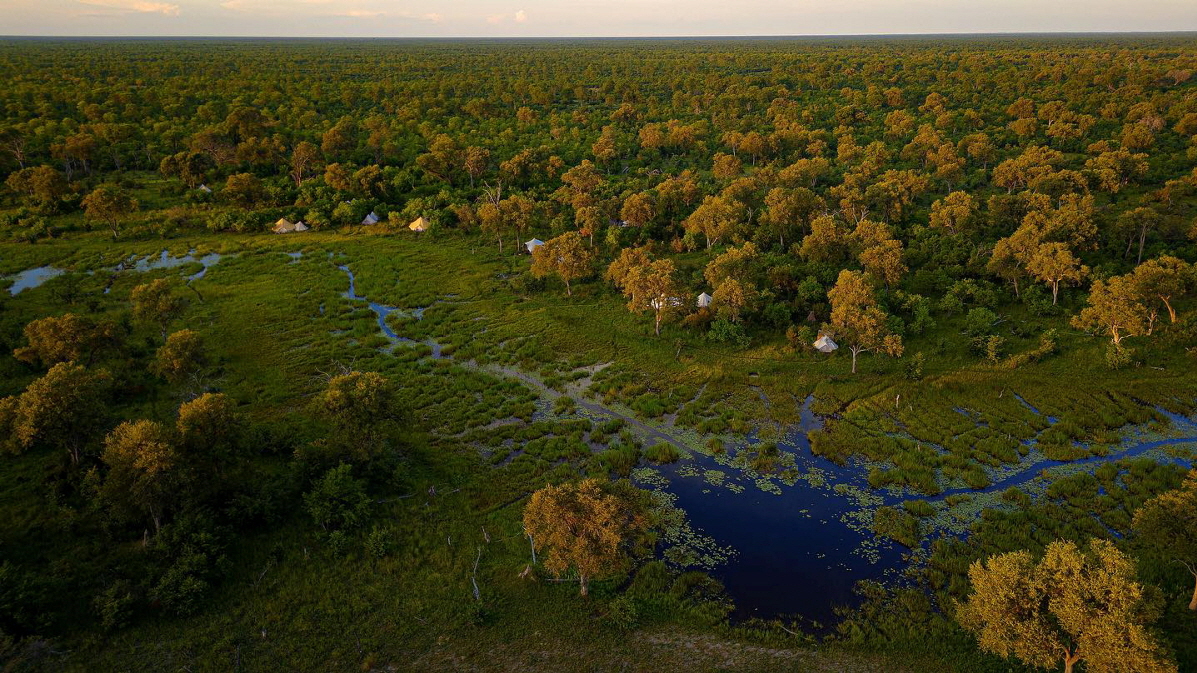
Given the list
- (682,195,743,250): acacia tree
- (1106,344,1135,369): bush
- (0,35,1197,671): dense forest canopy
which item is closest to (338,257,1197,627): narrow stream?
(0,35,1197,671): dense forest canopy

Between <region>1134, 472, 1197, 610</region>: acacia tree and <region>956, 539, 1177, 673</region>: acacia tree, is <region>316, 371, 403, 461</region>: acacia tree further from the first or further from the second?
<region>1134, 472, 1197, 610</region>: acacia tree

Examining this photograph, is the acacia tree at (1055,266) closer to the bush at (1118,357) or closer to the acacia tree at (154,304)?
the bush at (1118,357)

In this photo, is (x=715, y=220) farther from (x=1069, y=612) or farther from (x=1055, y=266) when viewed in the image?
(x=1069, y=612)

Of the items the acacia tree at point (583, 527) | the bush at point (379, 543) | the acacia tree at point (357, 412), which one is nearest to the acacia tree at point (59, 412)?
the acacia tree at point (357, 412)

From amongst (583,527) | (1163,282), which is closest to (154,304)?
(583,527)

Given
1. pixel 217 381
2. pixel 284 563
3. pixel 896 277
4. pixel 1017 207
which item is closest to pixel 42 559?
pixel 284 563

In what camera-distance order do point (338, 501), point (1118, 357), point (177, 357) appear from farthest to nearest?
point (1118, 357) → point (177, 357) → point (338, 501)
